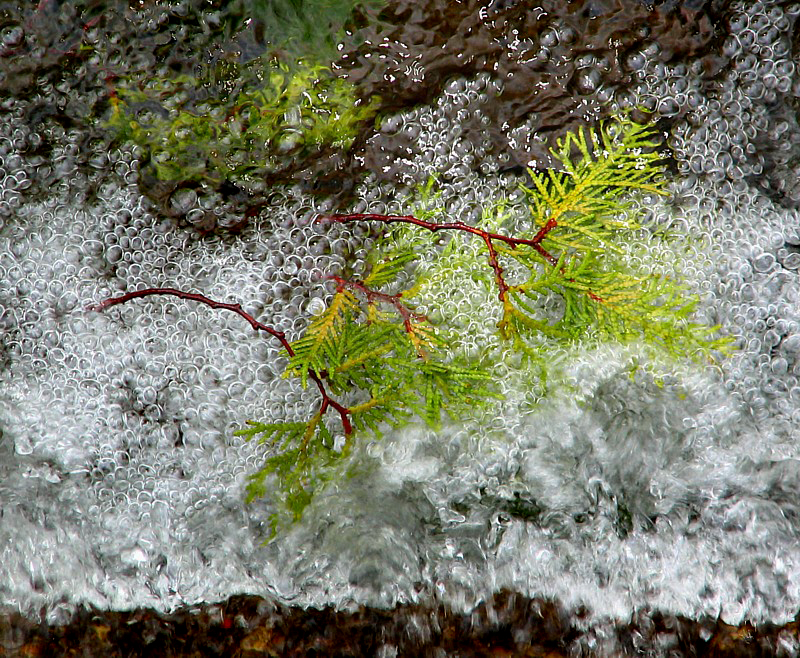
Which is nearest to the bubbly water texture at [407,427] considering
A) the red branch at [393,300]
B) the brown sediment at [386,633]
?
the brown sediment at [386,633]

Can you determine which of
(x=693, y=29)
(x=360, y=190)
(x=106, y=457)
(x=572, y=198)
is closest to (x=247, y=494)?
(x=106, y=457)

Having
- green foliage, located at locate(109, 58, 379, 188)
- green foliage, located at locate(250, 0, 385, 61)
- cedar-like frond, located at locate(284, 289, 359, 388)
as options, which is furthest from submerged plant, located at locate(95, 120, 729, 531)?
green foliage, located at locate(250, 0, 385, 61)

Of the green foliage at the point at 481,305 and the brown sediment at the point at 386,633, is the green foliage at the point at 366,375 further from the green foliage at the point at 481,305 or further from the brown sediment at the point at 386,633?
the brown sediment at the point at 386,633

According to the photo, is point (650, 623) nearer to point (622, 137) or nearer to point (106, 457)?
point (622, 137)

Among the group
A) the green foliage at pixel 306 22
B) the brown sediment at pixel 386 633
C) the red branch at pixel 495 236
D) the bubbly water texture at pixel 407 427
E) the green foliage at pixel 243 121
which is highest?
the green foliage at pixel 306 22

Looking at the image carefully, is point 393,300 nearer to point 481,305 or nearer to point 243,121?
point 481,305

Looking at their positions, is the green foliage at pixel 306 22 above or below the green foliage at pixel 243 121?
above

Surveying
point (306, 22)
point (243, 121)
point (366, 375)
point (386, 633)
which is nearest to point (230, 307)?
point (366, 375)

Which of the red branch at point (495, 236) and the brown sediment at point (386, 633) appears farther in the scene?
the brown sediment at point (386, 633)

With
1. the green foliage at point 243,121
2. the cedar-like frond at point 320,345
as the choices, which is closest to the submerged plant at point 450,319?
the cedar-like frond at point 320,345
